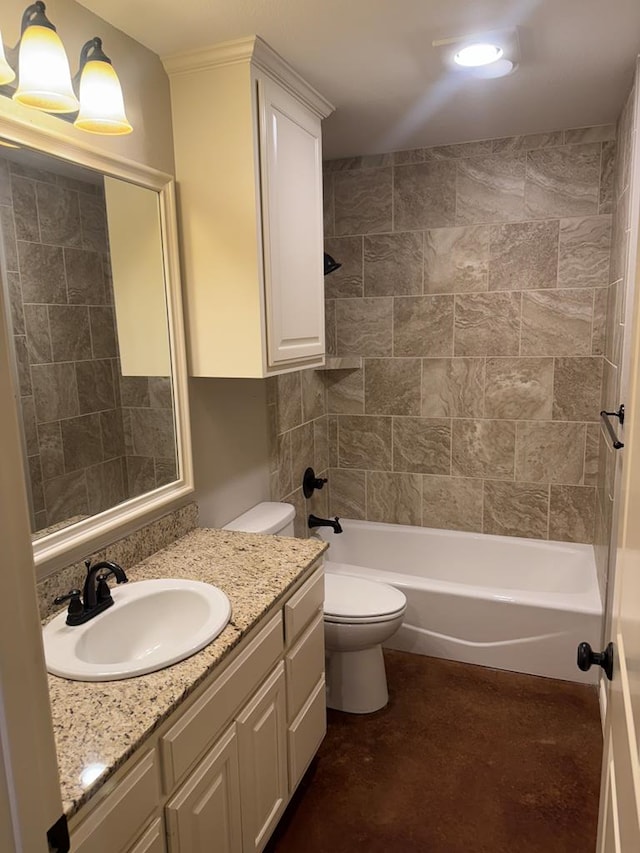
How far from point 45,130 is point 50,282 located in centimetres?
37

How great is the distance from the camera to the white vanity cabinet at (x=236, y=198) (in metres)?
1.90

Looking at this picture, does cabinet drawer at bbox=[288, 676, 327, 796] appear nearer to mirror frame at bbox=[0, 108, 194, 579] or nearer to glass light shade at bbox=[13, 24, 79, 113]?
mirror frame at bbox=[0, 108, 194, 579]

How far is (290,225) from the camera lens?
2.19m

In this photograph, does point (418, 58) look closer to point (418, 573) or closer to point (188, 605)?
point (188, 605)

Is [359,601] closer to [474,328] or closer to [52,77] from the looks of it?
[474,328]

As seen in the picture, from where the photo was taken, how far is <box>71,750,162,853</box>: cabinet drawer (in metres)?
0.99

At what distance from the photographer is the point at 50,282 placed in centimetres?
156

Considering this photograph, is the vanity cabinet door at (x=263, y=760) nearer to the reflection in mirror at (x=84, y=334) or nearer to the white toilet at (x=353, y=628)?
the white toilet at (x=353, y=628)

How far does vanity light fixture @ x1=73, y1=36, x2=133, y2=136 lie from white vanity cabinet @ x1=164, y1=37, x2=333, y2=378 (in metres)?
0.44

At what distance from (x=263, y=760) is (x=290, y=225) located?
174 centimetres

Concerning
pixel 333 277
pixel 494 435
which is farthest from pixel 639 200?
pixel 333 277

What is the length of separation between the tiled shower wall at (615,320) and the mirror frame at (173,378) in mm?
1551

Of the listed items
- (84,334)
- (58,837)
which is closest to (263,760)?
(58,837)

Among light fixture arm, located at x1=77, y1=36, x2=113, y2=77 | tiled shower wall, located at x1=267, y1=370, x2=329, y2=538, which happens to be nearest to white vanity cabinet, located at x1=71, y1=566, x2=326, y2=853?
tiled shower wall, located at x1=267, y1=370, x2=329, y2=538
